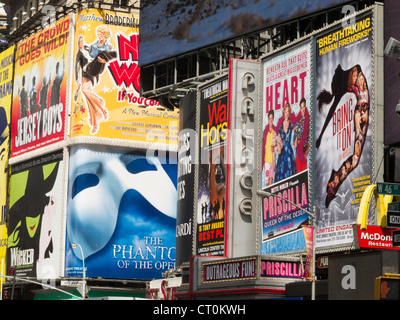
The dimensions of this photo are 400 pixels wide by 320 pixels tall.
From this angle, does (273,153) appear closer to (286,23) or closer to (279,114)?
(279,114)

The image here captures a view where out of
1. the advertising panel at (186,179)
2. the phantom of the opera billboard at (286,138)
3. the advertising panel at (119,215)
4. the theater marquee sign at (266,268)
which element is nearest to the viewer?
the theater marquee sign at (266,268)

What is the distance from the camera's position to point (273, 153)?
51.0 m

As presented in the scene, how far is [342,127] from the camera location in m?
44.3

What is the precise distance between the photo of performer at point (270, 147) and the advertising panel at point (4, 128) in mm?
42124

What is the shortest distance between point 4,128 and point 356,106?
53632 mm

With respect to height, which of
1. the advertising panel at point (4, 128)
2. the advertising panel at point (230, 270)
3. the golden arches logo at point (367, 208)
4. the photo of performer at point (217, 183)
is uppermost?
the advertising panel at point (4, 128)

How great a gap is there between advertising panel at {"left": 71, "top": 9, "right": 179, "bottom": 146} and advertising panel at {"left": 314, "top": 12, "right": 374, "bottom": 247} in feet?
104

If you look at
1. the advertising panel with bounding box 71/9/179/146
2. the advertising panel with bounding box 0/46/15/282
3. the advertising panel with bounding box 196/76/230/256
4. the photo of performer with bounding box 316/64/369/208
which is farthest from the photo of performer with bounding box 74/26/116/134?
the photo of performer with bounding box 316/64/369/208

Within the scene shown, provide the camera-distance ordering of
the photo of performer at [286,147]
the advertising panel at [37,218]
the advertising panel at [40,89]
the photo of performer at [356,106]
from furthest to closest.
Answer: the advertising panel at [40,89], the advertising panel at [37,218], the photo of performer at [286,147], the photo of performer at [356,106]

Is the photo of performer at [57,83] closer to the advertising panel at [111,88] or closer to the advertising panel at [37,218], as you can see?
the advertising panel at [111,88]

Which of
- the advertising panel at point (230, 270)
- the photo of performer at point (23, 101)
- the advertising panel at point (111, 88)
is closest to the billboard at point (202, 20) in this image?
the advertising panel at point (111, 88)

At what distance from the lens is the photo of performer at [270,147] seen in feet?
167
